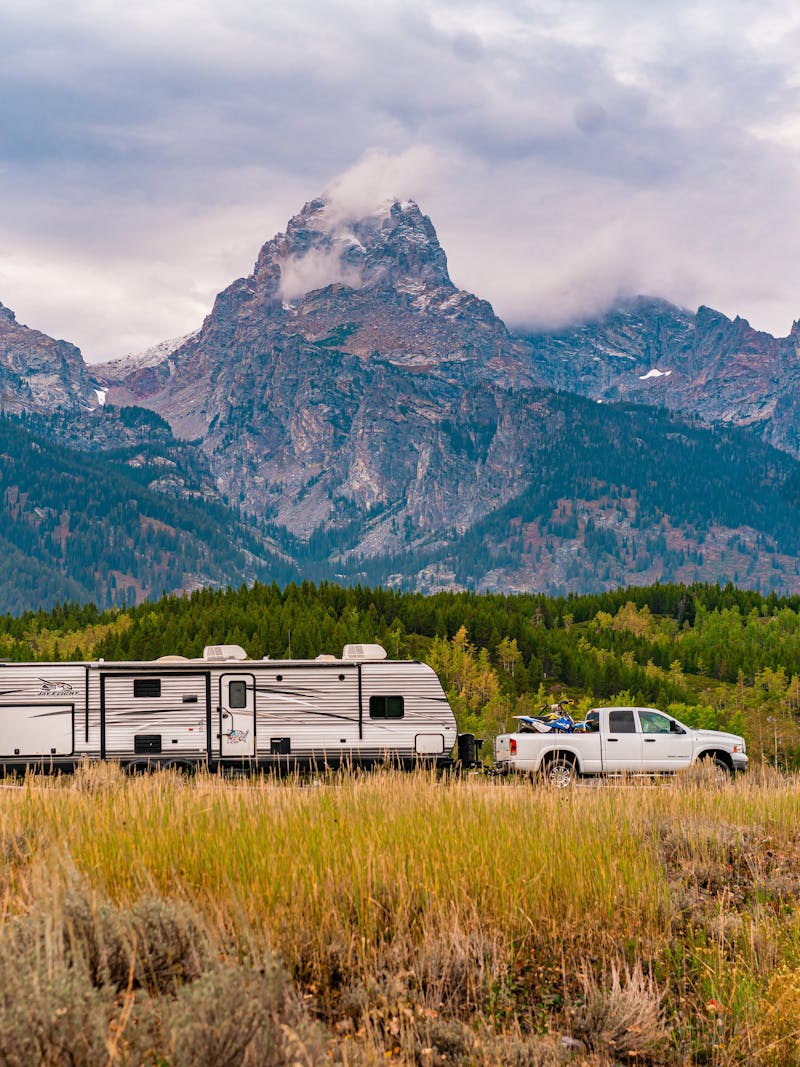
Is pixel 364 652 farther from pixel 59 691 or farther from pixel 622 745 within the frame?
pixel 59 691

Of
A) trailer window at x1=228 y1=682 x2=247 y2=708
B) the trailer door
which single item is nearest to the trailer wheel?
the trailer door

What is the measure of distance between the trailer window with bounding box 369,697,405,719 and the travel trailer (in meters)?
0.03

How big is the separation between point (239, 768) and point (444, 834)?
21.0 m

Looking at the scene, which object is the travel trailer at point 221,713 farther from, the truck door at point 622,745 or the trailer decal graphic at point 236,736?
the truck door at point 622,745

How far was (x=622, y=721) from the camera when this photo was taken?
90.2ft

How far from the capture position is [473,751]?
3103 cm

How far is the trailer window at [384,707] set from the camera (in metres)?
29.6

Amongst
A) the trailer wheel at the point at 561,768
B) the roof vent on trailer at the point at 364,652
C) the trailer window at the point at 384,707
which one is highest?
the roof vent on trailer at the point at 364,652

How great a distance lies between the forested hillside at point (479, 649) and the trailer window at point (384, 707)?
303ft

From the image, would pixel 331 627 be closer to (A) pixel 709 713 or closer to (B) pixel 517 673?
(B) pixel 517 673

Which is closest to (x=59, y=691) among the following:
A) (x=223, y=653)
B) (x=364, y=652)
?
(x=223, y=653)

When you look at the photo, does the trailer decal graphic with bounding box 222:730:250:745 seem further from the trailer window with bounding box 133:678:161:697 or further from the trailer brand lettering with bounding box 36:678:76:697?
the trailer brand lettering with bounding box 36:678:76:697

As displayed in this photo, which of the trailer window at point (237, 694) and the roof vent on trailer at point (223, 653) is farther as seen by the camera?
the roof vent on trailer at point (223, 653)

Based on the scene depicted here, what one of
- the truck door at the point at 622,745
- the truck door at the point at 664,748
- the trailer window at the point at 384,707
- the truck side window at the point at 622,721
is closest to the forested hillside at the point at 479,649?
the trailer window at the point at 384,707
